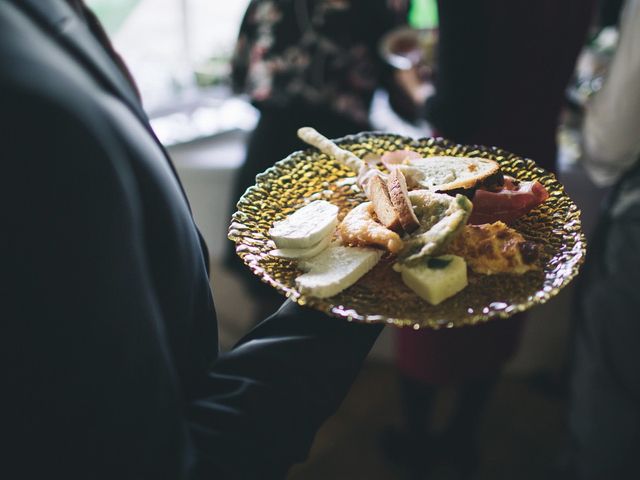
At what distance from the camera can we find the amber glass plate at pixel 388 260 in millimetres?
505

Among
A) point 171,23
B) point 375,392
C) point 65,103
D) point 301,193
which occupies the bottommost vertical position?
point 375,392

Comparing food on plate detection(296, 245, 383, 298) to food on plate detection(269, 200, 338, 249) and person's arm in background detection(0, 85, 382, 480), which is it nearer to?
food on plate detection(269, 200, 338, 249)

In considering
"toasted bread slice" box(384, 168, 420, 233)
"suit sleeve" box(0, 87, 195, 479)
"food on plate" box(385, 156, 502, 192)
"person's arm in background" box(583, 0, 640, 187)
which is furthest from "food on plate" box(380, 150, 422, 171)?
"person's arm in background" box(583, 0, 640, 187)

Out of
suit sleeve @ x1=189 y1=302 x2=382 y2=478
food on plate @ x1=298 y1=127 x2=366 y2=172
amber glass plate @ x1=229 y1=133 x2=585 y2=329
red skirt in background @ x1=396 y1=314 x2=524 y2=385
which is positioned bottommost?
red skirt in background @ x1=396 y1=314 x2=524 y2=385

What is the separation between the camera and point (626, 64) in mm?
1083

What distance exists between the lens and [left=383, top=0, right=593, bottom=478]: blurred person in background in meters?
1.02

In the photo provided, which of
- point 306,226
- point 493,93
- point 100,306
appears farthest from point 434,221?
point 493,93

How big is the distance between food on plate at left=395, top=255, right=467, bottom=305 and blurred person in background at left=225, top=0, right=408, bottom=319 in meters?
0.82

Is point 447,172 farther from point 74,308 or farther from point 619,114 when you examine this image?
point 619,114

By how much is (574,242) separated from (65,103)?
452mm

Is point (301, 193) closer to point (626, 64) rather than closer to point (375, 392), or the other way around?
point (626, 64)

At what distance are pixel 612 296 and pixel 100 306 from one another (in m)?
1.08

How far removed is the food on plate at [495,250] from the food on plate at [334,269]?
0.27 feet

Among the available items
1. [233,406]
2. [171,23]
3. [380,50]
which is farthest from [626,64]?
[171,23]
